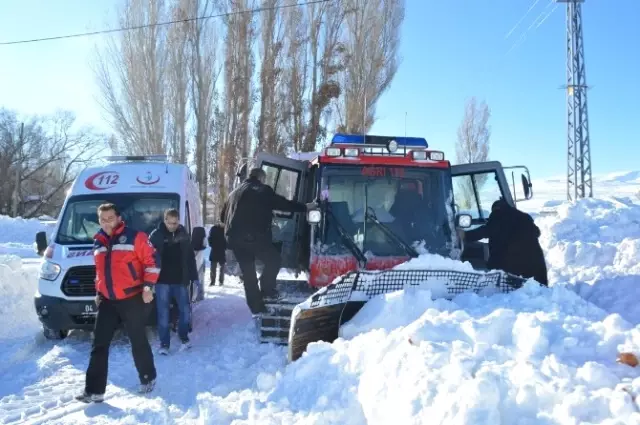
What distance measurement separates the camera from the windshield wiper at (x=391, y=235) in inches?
277

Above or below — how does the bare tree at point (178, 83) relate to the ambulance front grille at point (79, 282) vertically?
above

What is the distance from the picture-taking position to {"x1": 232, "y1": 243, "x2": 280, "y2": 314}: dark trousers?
753 cm

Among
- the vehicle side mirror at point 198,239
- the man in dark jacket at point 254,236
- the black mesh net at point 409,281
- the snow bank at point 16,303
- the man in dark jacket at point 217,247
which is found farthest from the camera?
the man in dark jacket at point 217,247

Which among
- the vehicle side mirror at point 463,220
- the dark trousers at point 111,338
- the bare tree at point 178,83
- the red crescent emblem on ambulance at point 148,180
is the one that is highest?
the bare tree at point 178,83

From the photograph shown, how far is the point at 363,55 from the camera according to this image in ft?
93.7

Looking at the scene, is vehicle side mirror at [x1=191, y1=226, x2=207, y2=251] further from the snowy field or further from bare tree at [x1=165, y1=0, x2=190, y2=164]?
bare tree at [x1=165, y1=0, x2=190, y2=164]

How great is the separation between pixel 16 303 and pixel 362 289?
718cm

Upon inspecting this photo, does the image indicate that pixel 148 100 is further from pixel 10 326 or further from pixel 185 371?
pixel 185 371

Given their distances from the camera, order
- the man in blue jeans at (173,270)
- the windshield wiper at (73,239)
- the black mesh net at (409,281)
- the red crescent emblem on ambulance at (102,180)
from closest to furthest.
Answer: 1. the black mesh net at (409,281)
2. the man in blue jeans at (173,270)
3. the windshield wiper at (73,239)
4. the red crescent emblem on ambulance at (102,180)

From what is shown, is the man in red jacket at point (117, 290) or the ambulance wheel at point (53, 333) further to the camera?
the ambulance wheel at point (53, 333)

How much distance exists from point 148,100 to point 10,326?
1974cm

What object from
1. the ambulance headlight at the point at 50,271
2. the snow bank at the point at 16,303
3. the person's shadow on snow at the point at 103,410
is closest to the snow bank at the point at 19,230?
the snow bank at the point at 16,303

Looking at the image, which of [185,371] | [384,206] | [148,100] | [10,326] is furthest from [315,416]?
[148,100]

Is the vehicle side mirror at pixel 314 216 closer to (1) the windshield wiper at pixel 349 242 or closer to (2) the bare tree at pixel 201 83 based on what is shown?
(1) the windshield wiper at pixel 349 242
